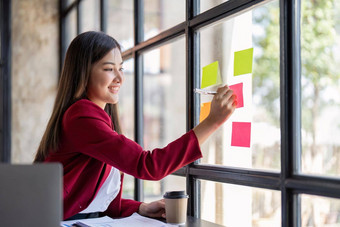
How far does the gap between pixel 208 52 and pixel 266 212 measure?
2.26 ft

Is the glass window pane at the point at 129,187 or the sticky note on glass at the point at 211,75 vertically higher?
the sticky note on glass at the point at 211,75

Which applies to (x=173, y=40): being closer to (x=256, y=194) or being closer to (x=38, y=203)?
(x=256, y=194)

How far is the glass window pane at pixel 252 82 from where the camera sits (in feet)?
4.75

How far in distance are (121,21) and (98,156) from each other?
5.50 feet

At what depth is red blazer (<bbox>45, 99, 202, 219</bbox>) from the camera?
4.71 feet

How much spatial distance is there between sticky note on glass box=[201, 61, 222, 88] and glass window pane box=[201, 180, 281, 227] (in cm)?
40

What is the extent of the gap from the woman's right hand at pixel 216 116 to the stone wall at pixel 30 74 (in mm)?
2845

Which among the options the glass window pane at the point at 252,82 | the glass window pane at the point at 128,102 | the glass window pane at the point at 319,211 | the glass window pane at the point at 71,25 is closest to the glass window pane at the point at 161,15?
the glass window pane at the point at 128,102

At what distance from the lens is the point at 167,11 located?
2.31 m

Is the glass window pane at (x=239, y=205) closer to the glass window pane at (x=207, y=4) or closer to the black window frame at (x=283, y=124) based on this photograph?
the black window frame at (x=283, y=124)

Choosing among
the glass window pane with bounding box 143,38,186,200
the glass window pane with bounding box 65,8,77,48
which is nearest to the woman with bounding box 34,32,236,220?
the glass window pane with bounding box 143,38,186,200

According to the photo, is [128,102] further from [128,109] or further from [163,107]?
[163,107]

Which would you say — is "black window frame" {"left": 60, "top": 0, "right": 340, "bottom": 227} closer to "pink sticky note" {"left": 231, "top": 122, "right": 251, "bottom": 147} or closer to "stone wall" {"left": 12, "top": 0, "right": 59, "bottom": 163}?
"pink sticky note" {"left": 231, "top": 122, "right": 251, "bottom": 147}

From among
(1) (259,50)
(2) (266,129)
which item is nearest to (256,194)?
(2) (266,129)
